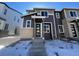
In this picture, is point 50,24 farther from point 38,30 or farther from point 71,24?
→ point 71,24

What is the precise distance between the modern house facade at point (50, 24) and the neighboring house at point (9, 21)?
0.46 metres

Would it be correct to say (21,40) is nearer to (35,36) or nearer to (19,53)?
(35,36)

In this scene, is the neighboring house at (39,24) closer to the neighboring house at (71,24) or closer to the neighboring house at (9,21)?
the neighboring house at (9,21)

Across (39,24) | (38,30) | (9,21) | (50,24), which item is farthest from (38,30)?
(9,21)

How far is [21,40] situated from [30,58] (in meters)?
2.50

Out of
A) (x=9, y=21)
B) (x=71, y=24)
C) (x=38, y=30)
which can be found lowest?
(x=38, y=30)

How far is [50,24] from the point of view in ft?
20.8

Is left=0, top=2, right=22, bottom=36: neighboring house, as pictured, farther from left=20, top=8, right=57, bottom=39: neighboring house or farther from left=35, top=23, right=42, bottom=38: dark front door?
left=35, top=23, right=42, bottom=38: dark front door

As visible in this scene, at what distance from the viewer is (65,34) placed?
552cm

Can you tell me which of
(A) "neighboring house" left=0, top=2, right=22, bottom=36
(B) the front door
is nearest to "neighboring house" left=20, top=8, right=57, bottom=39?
(B) the front door

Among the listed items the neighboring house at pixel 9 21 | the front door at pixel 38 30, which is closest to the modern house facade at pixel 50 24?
the front door at pixel 38 30

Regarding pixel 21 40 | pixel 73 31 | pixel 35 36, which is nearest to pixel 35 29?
pixel 35 36

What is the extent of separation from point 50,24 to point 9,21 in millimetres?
2865

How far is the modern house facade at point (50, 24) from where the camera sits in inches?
223
